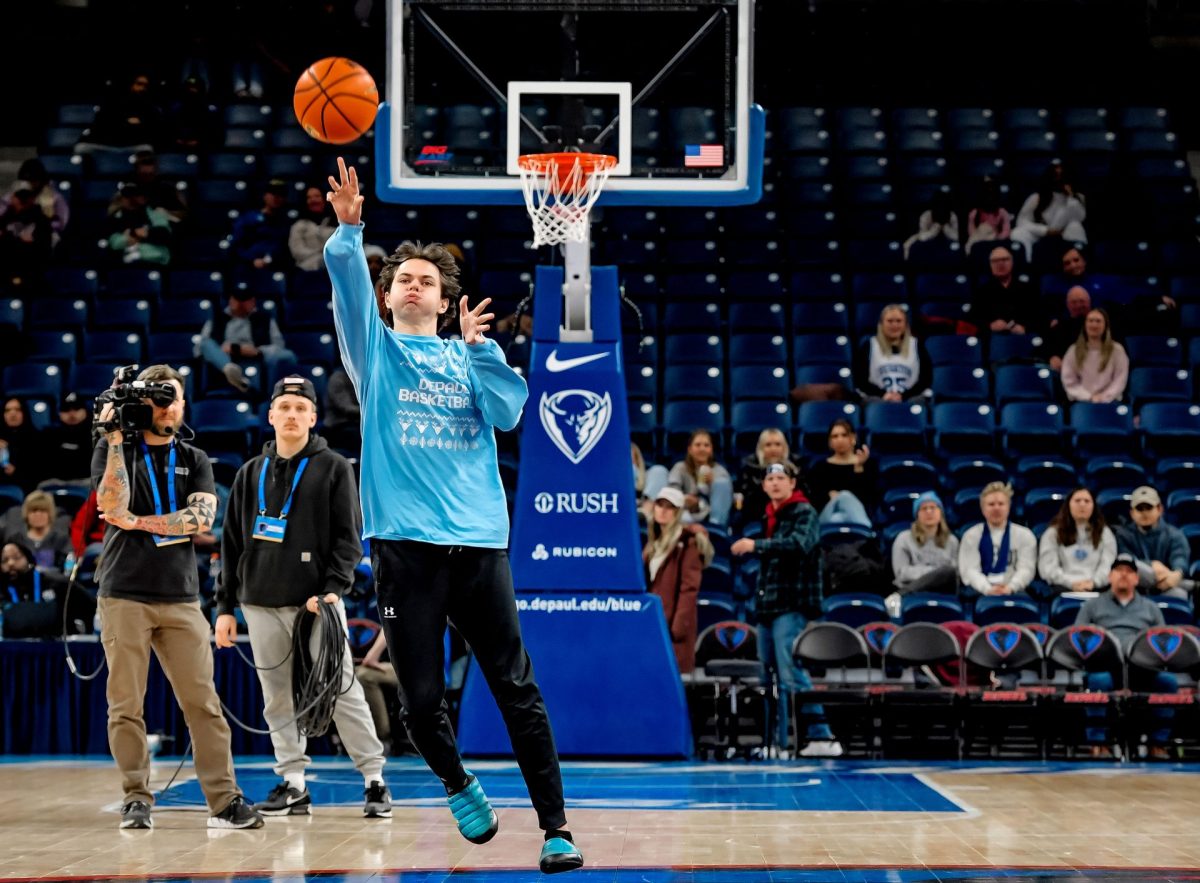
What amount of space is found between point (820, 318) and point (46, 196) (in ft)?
27.3

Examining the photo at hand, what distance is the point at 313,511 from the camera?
7148 mm

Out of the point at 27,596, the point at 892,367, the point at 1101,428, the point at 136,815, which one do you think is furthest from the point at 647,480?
the point at 136,815

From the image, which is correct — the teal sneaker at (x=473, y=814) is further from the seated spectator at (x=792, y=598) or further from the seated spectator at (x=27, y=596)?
the seated spectator at (x=27, y=596)

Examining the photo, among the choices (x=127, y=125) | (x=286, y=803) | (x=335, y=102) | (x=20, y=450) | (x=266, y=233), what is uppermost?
(x=127, y=125)

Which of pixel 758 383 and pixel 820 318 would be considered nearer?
pixel 758 383

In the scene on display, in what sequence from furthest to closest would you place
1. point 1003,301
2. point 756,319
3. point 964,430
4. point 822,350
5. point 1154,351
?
1. point 756,319
2. point 1003,301
3. point 822,350
4. point 1154,351
5. point 964,430

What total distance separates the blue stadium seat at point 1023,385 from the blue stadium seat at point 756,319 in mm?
2185

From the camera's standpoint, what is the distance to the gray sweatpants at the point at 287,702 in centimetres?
709

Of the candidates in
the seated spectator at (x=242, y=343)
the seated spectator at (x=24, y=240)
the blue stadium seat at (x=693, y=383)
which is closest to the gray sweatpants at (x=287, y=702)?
the seated spectator at (x=242, y=343)

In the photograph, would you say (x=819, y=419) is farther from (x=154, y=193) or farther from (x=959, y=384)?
(x=154, y=193)

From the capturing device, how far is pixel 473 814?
15.5 ft

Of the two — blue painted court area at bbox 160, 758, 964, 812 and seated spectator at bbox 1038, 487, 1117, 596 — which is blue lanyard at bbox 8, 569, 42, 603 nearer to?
blue painted court area at bbox 160, 758, 964, 812

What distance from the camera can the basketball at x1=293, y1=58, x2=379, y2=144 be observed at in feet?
28.1

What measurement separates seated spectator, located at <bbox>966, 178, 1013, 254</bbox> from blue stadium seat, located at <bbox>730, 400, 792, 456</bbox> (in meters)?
3.66
